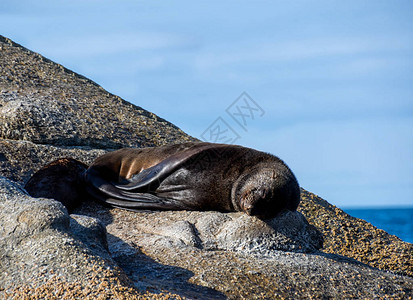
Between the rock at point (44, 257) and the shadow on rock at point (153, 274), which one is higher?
the shadow on rock at point (153, 274)

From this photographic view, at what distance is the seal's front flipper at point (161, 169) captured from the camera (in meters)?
7.42

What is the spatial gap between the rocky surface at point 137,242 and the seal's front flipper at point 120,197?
0.11 metres

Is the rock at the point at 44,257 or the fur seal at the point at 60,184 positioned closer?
the rock at the point at 44,257

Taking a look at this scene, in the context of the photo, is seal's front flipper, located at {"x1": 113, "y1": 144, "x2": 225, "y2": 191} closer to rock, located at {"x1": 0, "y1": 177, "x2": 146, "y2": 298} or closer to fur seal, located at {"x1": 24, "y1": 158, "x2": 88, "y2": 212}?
fur seal, located at {"x1": 24, "y1": 158, "x2": 88, "y2": 212}

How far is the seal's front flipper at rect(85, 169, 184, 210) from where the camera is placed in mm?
7281

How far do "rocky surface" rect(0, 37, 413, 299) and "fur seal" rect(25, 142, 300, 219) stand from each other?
0.19 meters

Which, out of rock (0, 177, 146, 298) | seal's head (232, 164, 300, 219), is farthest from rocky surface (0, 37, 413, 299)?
seal's head (232, 164, 300, 219)

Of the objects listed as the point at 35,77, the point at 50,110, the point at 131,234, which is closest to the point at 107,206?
the point at 131,234

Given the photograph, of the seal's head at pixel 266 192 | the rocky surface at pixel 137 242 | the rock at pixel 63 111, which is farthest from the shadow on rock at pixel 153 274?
the rock at pixel 63 111

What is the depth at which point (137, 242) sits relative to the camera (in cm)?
606

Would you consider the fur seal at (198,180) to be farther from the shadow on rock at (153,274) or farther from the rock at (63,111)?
the rock at (63,111)

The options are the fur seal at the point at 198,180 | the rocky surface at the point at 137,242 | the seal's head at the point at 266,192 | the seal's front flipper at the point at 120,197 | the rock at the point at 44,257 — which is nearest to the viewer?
the rock at the point at 44,257

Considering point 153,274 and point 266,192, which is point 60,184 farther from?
point 153,274

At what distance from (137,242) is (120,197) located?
5.01 ft
